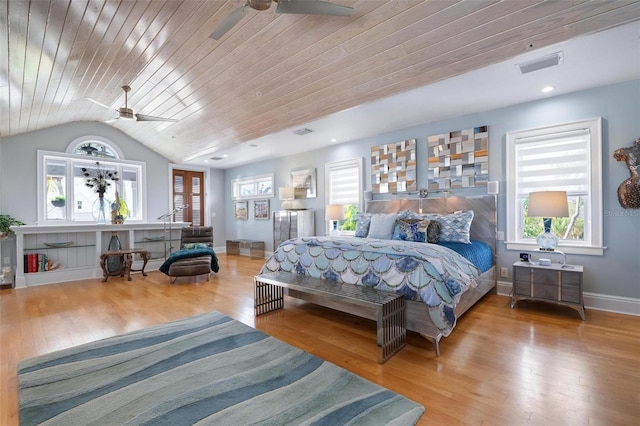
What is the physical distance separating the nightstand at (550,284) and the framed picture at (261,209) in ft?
19.4

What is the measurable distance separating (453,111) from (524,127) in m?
0.94

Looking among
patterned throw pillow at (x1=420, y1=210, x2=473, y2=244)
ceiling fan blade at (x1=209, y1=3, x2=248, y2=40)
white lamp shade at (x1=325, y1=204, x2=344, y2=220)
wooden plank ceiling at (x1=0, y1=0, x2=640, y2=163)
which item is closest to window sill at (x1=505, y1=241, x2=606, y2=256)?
patterned throw pillow at (x1=420, y1=210, x2=473, y2=244)

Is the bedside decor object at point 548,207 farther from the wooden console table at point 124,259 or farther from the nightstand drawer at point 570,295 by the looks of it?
the wooden console table at point 124,259

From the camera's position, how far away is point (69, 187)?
6.42m

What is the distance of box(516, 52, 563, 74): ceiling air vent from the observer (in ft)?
9.37

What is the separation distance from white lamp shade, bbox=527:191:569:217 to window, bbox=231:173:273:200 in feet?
19.3

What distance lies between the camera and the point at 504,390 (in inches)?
75.3

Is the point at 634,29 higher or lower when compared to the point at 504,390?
higher

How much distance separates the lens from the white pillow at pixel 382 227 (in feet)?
13.1

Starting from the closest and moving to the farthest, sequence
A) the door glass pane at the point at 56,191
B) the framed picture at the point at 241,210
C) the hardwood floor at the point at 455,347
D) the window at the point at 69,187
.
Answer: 1. the hardwood floor at the point at 455,347
2. the window at the point at 69,187
3. the door glass pane at the point at 56,191
4. the framed picture at the point at 241,210

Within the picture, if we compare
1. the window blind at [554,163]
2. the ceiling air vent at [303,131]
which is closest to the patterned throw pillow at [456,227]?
the window blind at [554,163]

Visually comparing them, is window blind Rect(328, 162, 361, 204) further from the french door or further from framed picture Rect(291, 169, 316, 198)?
the french door

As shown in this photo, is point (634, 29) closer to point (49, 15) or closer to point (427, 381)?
point (427, 381)

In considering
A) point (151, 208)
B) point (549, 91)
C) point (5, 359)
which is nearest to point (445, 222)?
point (549, 91)
